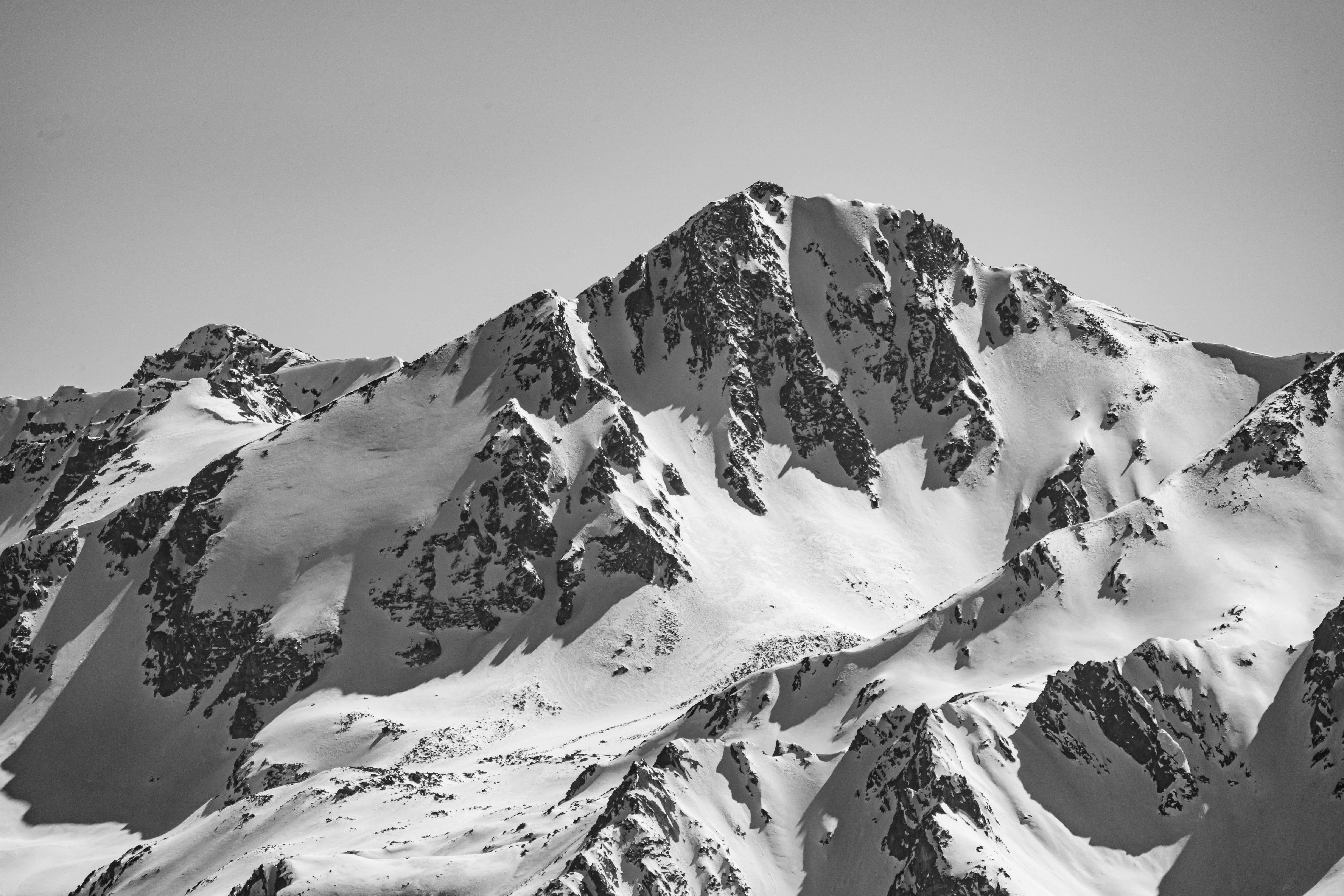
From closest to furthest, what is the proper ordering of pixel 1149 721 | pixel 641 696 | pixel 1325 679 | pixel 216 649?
pixel 1325 679
pixel 1149 721
pixel 641 696
pixel 216 649

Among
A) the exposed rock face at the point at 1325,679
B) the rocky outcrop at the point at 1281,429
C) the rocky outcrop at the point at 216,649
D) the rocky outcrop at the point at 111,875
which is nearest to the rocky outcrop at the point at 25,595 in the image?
the rocky outcrop at the point at 216,649

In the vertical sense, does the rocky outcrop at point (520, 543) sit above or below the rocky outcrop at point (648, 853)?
above

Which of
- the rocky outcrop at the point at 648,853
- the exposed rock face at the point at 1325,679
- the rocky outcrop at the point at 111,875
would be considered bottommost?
the exposed rock face at the point at 1325,679

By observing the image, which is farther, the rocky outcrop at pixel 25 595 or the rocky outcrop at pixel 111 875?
the rocky outcrop at pixel 25 595

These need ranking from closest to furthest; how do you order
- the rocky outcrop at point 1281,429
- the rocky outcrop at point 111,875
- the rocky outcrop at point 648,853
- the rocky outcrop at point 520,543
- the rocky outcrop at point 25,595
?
the rocky outcrop at point 648,853
the rocky outcrop at point 111,875
the rocky outcrop at point 1281,429
the rocky outcrop at point 520,543
the rocky outcrop at point 25,595

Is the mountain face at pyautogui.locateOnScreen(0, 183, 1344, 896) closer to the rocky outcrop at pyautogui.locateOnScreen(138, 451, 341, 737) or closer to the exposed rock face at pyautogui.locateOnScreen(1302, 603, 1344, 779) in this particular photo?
the exposed rock face at pyautogui.locateOnScreen(1302, 603, 1344, 779)

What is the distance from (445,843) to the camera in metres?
120

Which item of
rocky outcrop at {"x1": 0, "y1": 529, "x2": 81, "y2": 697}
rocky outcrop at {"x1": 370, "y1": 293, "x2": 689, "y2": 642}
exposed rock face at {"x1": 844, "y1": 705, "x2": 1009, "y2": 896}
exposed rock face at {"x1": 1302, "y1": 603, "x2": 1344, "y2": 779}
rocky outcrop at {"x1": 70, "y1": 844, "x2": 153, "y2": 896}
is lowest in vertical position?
exposed rock face at {"x1": 1302, "y1": 603, "x2": 1344, "y2": 779}

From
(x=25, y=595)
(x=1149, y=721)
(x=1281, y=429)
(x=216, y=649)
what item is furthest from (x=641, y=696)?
(x=25, y=595)

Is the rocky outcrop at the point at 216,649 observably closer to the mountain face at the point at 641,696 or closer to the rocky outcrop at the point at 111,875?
the mountain face at the point at 641,696

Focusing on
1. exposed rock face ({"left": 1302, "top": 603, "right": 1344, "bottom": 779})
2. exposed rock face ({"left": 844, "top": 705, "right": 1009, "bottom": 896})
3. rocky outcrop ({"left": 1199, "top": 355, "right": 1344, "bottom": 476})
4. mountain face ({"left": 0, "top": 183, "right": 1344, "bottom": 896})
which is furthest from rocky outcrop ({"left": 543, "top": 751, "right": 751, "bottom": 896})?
rocky outcrop ({"left": 1199, "top": 355, "right": 1344, "bottom": 476})

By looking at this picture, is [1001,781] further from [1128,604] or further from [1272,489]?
[1272,489]

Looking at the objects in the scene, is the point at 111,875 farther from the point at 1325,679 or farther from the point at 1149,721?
the point at 1325,679

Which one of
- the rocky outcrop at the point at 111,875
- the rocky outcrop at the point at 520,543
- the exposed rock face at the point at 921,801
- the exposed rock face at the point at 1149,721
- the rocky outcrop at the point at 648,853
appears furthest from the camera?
the rocky outcrop at the point at 520,543
